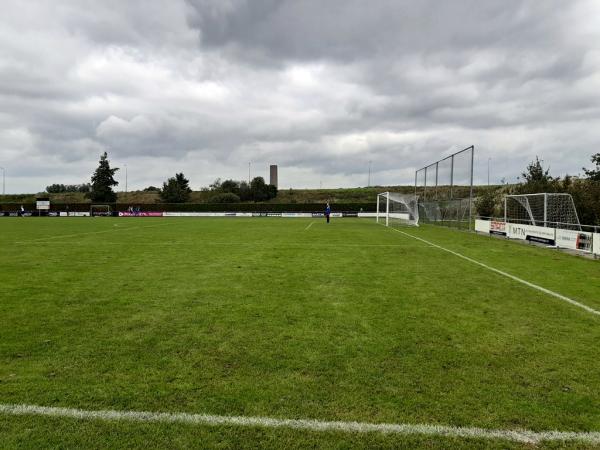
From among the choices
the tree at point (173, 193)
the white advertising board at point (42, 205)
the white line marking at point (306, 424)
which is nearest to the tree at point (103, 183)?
the tree at point (173, 193)

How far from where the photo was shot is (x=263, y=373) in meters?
4.29

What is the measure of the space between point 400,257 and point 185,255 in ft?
22.5

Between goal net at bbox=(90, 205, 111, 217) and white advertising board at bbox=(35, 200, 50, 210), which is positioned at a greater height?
white advertising board at bbox=(35, 200, 50, 210)

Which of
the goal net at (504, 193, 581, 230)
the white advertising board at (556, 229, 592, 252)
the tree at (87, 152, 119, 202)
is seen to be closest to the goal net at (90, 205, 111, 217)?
the tree at (87, 152, 119, 202)

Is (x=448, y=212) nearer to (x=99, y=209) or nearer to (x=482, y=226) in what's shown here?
(x=482, y=226)

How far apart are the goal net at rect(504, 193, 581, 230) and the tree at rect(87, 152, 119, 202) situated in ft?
290

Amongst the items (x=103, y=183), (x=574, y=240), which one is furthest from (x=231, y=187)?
(x=574, y=240)

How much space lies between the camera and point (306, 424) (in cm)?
332

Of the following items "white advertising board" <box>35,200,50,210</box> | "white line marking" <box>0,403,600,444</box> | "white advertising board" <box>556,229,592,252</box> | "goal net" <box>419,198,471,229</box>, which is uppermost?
"white advertising board" <box>35,200,50,210</box>

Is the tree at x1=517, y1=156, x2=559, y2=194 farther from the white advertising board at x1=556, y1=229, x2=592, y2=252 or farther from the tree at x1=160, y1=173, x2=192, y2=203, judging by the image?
the tree at x1=160, y1=173, x2=192, y2=203

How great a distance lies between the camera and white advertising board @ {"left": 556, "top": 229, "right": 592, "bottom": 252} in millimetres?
16172

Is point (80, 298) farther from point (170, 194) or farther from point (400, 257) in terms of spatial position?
point (170, 194)

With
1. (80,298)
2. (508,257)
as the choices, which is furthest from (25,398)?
(508,257)

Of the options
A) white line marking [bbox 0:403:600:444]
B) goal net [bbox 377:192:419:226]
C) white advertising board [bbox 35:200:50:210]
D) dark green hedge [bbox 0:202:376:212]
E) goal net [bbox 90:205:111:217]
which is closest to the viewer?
white line marking [bbox 0:403:600:444]
